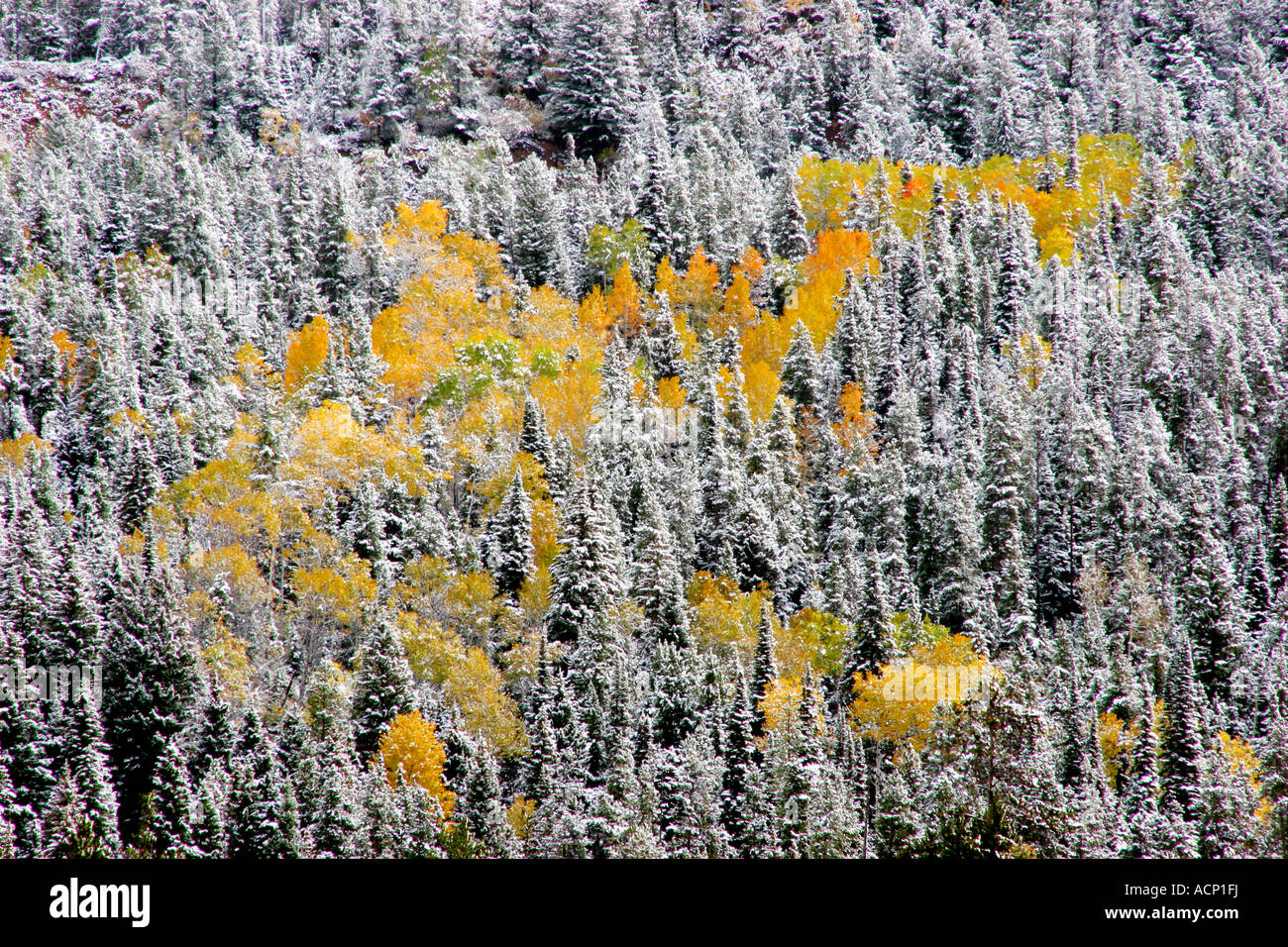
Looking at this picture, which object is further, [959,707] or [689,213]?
[689,213]

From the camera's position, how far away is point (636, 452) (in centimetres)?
7588

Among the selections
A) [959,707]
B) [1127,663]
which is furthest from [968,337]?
[959,707]

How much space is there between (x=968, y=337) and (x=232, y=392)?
49427mm

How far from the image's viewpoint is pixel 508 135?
12206cm

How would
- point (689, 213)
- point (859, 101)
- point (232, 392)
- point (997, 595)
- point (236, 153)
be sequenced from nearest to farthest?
point (997, 595) → point (232, 392) → point (689, 213) → point (236, 153) → point (859, 101)

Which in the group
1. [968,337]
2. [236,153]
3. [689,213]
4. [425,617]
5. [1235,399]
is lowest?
[425,617]

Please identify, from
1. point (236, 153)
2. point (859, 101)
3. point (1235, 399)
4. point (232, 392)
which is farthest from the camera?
point (859, 101)

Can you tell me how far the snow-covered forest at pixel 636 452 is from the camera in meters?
50.6

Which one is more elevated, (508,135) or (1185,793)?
(508,135)

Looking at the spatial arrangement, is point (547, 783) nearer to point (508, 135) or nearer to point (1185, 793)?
point (1185, 793)

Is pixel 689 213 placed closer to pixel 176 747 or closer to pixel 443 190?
pixel 443 190

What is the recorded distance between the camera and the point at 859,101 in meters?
126

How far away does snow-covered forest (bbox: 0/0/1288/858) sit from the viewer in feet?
166

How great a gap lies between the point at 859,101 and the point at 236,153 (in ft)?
198
